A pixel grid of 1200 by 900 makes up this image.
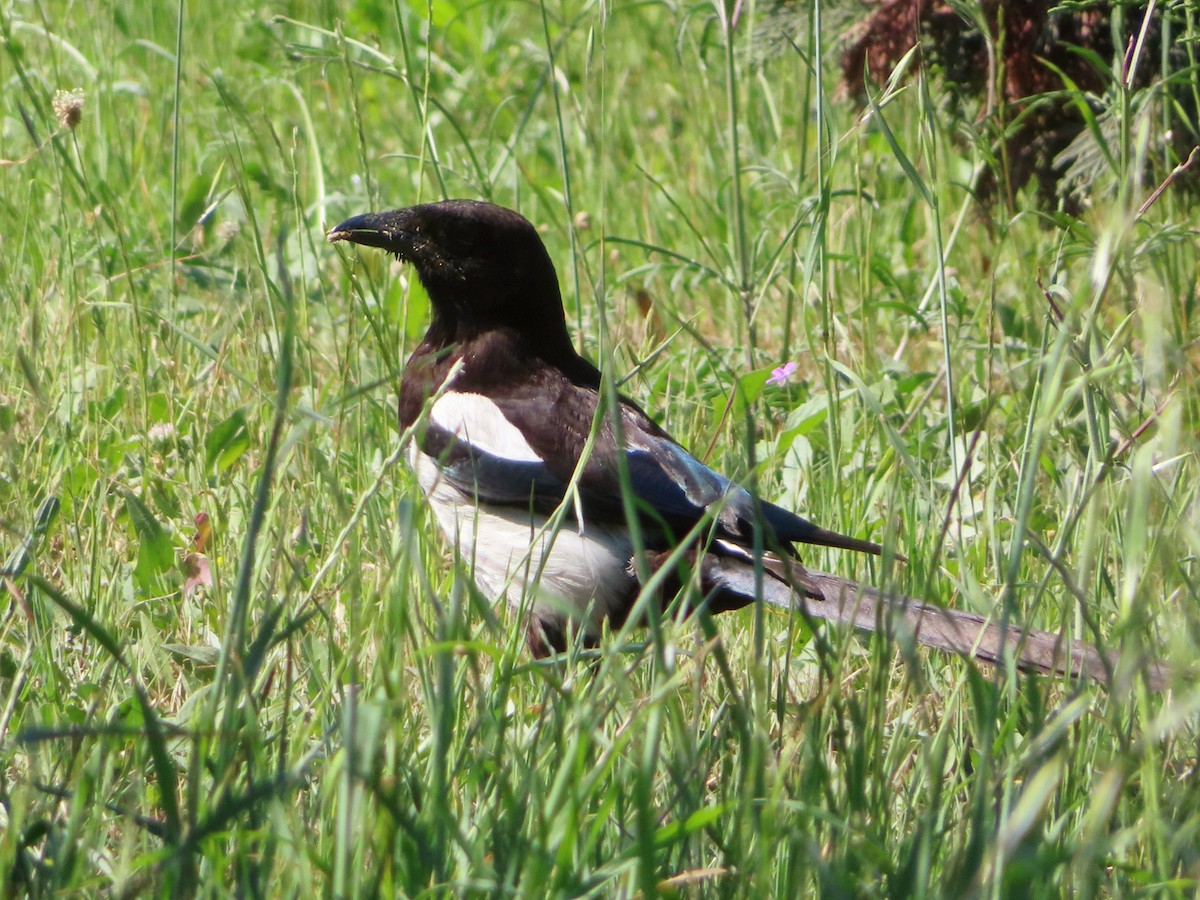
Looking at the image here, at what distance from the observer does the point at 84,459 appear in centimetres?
292

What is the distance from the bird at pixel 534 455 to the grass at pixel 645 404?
0.10 m

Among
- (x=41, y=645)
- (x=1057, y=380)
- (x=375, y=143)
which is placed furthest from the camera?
(x=375, y=143)

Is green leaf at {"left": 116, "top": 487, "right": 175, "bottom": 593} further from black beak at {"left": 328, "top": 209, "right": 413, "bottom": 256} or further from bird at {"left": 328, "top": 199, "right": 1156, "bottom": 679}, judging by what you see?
black beak at {"left": 328, "top": 209, "right": 413, "bottom": 256}

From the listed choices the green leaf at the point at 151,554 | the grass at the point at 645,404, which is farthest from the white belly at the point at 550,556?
the green leaf at the point at 151,554

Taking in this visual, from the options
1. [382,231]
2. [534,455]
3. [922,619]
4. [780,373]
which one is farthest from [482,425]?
[922,619]

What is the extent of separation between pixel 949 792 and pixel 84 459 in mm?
1799

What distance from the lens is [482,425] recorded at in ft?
9.57

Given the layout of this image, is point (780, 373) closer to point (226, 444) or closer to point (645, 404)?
point (645, 404)

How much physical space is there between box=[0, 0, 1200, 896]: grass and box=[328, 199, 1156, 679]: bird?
96 mm

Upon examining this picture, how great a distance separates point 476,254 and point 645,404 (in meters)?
0.79

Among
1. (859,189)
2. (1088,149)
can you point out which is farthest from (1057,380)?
(1088,149)

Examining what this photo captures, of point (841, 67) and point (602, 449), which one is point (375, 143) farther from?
point (602, 449)

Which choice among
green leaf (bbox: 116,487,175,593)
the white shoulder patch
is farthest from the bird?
green leaf (bbox: 116,487,175,593)

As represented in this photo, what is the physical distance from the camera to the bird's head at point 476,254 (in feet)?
9.85
